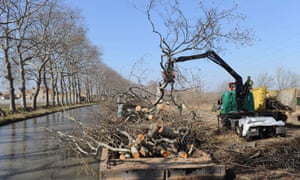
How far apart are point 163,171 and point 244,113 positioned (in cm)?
819

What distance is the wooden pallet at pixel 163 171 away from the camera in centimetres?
500

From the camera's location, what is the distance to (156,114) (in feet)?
24.9

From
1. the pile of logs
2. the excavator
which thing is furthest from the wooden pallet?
the excavator

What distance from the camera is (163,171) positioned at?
5.08 m

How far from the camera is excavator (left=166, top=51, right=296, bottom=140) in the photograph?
10.4 m

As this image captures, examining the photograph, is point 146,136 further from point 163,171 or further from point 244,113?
point 244,113

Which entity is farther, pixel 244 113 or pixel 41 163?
pixel 244 113

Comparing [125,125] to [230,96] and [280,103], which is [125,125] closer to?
[230,96]

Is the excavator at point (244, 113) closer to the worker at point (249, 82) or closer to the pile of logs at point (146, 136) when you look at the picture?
the worker at point (249, 82)

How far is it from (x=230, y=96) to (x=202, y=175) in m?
8.67

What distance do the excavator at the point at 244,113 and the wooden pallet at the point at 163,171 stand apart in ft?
18.3

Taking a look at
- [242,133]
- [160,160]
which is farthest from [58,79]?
[160,160]

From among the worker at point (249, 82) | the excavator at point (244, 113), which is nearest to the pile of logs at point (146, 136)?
the excavator at point (244, 113)

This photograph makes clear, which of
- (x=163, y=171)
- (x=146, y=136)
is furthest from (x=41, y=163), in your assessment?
(x=163, y=171)
